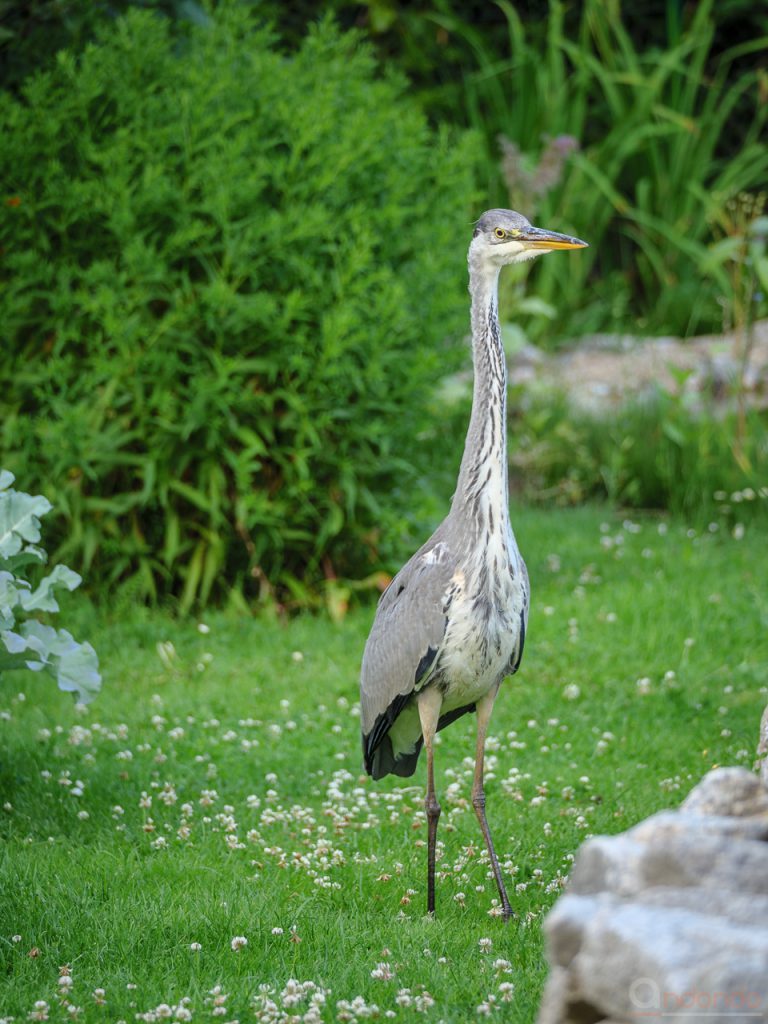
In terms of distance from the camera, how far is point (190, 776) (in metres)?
4.87

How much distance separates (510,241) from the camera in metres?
3.97

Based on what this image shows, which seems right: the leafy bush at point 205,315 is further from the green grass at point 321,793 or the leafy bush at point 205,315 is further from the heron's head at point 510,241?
the heron's head at point 510,241

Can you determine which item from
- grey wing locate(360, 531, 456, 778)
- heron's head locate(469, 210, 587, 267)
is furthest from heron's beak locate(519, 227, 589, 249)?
grey wing locate(360, 531, 456, 778)

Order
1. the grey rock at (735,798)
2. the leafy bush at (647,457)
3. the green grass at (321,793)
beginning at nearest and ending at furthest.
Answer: the grey rock at (735,798)
the green grass at (321,793)
the leafy bush at (647,457)

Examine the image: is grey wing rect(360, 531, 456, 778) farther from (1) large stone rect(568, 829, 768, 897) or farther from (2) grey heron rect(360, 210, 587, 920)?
(1) large stone rect(568, 829, 768, 897)

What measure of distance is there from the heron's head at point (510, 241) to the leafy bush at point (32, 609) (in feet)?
5.42

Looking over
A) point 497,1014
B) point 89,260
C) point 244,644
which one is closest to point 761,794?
point 497,1014

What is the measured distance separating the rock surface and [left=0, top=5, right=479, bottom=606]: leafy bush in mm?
4356

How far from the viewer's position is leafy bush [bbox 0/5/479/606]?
247 inches

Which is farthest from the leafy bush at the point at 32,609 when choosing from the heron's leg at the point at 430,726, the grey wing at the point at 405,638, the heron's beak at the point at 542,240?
the heron's beak at the point at 542,240

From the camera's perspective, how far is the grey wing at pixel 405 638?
12.4 ft

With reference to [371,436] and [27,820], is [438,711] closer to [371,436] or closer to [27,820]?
[27,820]

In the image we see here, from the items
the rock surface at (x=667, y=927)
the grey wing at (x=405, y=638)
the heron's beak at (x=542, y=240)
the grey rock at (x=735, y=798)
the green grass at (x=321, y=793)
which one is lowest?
the green grass at (x=321, y=793)

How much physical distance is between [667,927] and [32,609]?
281 cm
